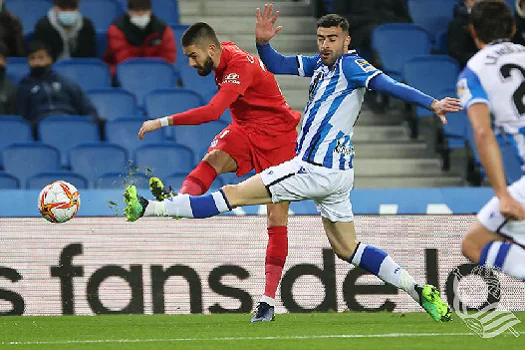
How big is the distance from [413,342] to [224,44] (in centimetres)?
297

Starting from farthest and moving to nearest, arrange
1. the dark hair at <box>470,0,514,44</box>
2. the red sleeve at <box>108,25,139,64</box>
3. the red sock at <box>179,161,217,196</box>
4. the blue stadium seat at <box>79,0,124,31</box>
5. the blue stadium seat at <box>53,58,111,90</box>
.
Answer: the blue stadium seat at <box>79,0,124,31</box>, the red sleeve at <box>108,25,139,64</box>, the blue stadium seat at <box>53,58,111,90</box>, the red sock at <box>179,161,217,196</box>, the dark hair at <box>470,0,514,44</box>

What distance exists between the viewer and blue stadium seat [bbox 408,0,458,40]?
14.6m

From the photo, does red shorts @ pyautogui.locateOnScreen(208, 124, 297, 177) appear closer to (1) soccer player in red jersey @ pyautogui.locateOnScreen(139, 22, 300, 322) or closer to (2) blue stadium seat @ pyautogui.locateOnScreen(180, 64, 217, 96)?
(1) soccer player in red jersey @ pyautogui.locateOnScreen(139, 22, 300, 322)

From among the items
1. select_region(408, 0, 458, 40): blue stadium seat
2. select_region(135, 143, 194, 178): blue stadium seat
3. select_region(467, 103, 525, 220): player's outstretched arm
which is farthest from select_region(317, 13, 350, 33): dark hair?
select_region(408, 0, 458, 40): blue stadium seat

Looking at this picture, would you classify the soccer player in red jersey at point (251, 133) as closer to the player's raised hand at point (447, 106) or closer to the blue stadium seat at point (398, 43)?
the player's raised hand at point (447, 106)

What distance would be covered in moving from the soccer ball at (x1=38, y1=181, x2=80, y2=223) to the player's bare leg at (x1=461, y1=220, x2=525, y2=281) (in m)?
3.12

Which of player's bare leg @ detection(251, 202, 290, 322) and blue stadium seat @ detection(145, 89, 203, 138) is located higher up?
blue stadium seat @ detection(145, 89, 203, 138)

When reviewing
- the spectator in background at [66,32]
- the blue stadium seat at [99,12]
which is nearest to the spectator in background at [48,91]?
the spectator in background at [66,32]

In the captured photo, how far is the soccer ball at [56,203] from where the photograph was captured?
7773 millimetres

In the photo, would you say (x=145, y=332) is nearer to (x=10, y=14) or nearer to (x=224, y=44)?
(x=224, y=44)

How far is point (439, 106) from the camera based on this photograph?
6.72 m

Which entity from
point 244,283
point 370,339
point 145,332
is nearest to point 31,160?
point 244,283

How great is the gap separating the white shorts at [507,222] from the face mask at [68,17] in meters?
8.04

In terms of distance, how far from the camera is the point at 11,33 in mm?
13039
